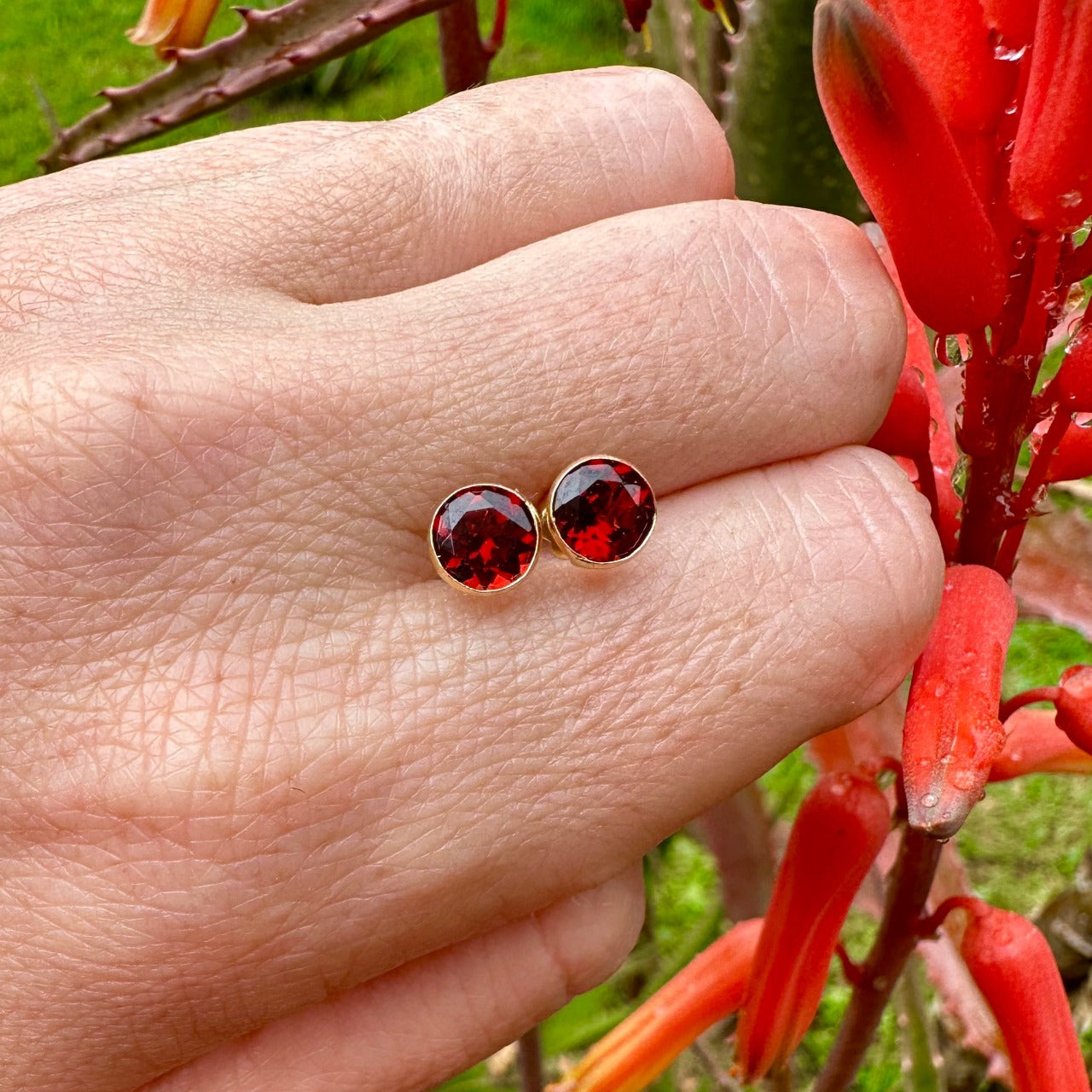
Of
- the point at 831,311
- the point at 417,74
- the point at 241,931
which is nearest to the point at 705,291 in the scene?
the point at 831,311

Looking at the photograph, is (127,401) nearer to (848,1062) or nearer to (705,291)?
(705,291)

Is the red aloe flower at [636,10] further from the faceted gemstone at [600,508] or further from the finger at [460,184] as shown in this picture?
the faceted gemstone at [600,508]

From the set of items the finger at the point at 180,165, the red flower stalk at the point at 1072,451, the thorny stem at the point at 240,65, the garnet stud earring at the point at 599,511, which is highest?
the thorny stem at the point at 240,65

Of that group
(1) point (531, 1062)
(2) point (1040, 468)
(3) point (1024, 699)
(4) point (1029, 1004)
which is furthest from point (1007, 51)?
(1) point (531, 1062)

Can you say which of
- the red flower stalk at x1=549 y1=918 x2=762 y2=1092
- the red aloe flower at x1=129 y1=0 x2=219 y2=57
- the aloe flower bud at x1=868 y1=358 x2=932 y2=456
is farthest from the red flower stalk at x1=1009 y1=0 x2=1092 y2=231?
the red aloe flower at x1=129 y1=0 x2=219 y2=57

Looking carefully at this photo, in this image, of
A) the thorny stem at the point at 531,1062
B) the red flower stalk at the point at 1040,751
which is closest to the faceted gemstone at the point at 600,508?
the red flower stalk at the point at 1040,751
